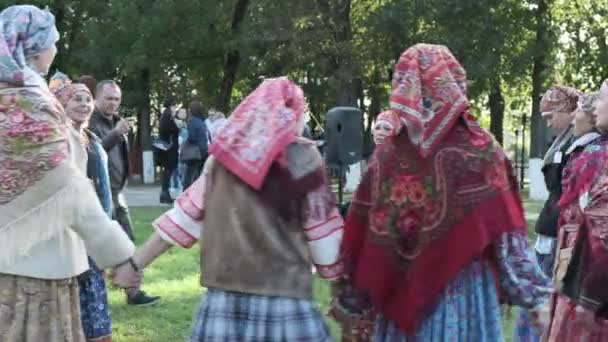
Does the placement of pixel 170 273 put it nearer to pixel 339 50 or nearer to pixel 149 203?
pixel 149 203

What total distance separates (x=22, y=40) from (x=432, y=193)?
1873mm

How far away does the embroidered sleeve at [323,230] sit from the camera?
355 centimetres

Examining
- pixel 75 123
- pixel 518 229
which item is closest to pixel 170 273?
pixel 75 123

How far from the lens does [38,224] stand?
148 inches

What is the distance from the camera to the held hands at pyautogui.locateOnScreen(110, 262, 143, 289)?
388 cm

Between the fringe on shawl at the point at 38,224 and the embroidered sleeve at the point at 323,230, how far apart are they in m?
1.01

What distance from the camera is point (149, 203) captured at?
1666cm

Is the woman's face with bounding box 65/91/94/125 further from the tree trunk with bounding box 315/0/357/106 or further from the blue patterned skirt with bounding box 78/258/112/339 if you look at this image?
the tree trunk with bounding box 315/0/357/106

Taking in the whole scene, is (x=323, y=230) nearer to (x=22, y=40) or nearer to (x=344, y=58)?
(x=22, y=40)

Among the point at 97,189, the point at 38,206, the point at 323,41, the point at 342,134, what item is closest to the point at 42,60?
the point at 38,206

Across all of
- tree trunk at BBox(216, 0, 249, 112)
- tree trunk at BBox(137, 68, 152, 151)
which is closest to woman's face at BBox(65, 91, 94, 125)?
tree trunk at BBox(216, 0, 249, 112)

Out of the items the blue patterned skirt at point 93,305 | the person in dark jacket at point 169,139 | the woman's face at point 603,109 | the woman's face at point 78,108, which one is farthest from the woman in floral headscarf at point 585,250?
the person in dark jacket at point 169,139

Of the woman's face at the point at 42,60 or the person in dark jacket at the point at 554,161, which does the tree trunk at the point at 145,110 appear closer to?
the person in dark jacket at the point at 554,161

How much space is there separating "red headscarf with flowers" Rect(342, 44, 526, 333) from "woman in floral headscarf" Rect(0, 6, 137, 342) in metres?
1.18
